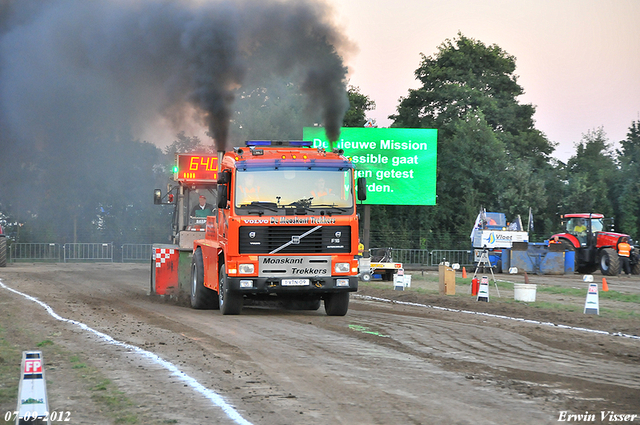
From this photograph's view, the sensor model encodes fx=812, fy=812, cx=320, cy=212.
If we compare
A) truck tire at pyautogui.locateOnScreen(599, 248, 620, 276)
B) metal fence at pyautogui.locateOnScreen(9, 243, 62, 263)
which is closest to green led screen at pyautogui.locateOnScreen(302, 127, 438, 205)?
truck tire at pyautogui.locateOnScreen(599, 248, 620, 276)

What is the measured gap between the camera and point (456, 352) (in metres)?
10.7

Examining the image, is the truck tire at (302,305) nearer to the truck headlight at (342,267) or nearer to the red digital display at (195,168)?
the truck headlight at (342,267)

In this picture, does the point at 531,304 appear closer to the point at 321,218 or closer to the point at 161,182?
the point at 321,218

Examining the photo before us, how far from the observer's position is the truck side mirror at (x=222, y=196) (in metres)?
15.0

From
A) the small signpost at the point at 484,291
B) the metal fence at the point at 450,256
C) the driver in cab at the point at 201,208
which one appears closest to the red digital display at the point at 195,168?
the driver in cab at the point at 201,208

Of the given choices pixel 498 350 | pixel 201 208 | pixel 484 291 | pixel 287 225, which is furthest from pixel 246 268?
pixel 484 291

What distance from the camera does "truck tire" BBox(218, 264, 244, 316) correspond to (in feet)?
49.0

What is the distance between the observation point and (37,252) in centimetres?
4397

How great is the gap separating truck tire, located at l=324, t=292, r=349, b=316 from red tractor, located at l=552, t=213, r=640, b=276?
24855mm

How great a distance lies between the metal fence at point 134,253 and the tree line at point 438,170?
2.08 meters

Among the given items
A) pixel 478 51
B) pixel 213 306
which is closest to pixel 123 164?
pixel 478 51

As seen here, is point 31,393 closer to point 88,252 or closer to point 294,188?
point 294,188

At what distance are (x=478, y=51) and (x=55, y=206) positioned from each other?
110 feet

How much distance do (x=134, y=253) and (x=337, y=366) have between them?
126ft
